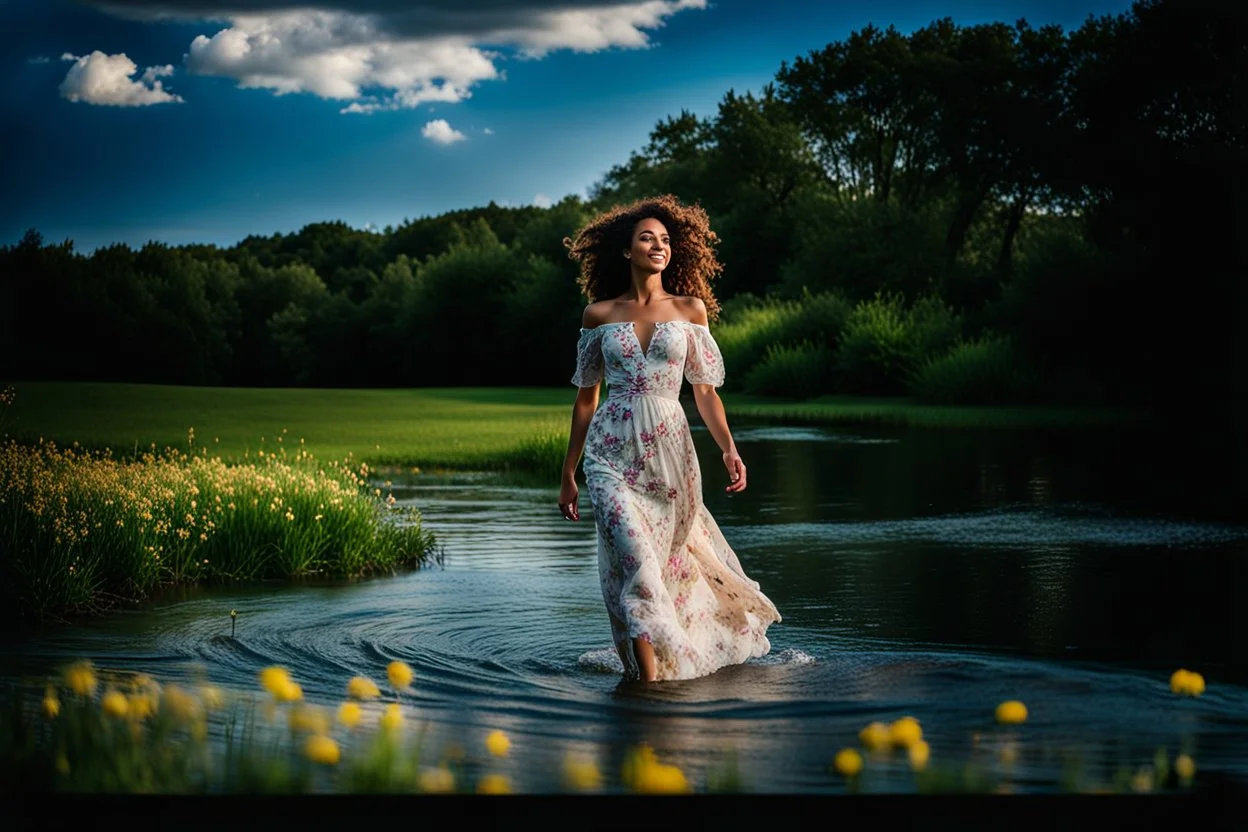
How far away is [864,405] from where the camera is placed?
3512cm

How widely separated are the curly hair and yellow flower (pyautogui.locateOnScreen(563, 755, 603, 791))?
111 inches

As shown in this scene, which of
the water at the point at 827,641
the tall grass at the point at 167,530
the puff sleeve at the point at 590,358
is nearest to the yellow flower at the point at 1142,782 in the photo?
the water at the point at 827,641

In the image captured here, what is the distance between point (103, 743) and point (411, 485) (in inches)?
550

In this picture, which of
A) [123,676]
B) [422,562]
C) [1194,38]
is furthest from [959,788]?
[1194,38]

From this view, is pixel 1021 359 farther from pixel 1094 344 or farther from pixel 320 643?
pixel 320 643

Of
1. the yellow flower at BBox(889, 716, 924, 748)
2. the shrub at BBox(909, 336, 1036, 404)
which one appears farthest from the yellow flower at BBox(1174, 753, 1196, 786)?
the shrub at BBox(909, 336, 1036, 404)

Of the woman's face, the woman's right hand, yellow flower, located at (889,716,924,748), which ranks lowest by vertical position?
yellow flower, located at (889,716,924,748)

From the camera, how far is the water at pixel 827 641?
570cm

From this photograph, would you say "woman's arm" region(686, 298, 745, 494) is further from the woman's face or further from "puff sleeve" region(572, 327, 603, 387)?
"puff sleeve" region(572, 327, 603, 387)

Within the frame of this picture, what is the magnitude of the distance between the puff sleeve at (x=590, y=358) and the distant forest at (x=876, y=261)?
22242 millimetres

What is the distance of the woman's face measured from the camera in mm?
7238

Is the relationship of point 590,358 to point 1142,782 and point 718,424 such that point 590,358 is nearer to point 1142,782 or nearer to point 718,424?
point 718,424

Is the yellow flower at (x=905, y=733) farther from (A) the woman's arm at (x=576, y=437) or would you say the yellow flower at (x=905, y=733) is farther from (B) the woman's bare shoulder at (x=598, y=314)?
(B) the woman's bare shoulder at (x=598, y=314)

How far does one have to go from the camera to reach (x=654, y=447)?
7211 mm
